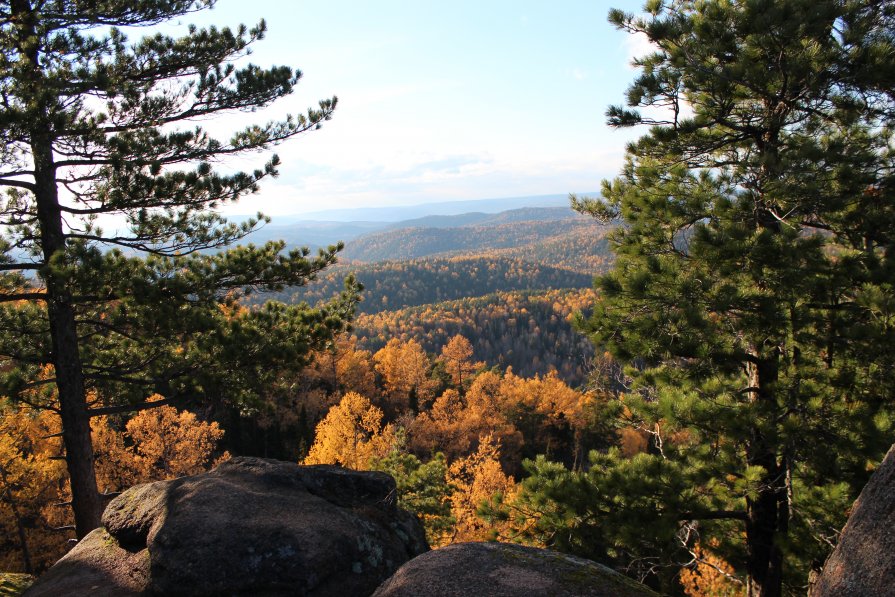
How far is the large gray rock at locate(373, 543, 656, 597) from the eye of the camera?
15.3 feet

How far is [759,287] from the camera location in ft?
23.0

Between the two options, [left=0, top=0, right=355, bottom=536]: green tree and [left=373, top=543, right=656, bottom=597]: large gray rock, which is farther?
Result: [left=0, top=0, right=355, bottom=536]: green tree

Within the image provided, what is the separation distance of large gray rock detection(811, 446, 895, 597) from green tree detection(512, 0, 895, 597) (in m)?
2.79

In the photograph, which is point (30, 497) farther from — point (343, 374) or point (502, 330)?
point (502, 330)

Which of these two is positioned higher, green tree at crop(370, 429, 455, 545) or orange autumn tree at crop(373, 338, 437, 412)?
green tree at crop(370, 429, 455, 545)

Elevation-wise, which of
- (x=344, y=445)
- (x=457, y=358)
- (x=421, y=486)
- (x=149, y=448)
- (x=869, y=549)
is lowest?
(x=457, y=358)

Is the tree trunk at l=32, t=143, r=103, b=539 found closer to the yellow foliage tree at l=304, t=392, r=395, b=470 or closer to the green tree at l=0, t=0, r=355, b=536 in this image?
the green tree at l=0, t=0, r=355, b=536

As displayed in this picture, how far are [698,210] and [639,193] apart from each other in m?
0.98

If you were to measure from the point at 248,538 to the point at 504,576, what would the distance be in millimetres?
3821

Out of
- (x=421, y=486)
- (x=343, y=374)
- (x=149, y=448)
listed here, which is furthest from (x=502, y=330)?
(x=421, y=486)

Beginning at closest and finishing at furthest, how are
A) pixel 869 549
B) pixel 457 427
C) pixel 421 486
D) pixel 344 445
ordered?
pixel 869 549 < pixel 421 486 < pixel 344 445 < pixel 457 427

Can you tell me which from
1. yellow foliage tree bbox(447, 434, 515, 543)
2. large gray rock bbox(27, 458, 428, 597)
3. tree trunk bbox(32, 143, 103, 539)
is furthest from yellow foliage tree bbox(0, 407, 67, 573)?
yellow foliage tree bbox(447, 434, 515, 543)

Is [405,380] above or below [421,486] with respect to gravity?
below

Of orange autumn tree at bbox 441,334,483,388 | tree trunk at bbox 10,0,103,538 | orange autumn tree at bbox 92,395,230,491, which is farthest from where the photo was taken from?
orange autumn tree at bbox 441,334,483,388
